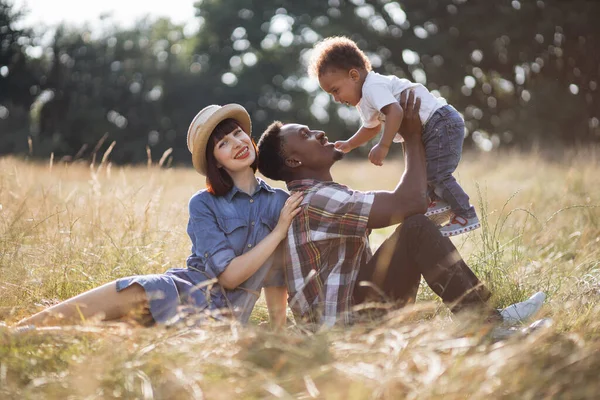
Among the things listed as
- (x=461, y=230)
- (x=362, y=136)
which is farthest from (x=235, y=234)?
(x=461, y=230)

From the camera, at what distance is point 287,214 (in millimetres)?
3084

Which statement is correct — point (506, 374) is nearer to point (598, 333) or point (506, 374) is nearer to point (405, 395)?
point (405, 395)

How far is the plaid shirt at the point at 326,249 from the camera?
298cm

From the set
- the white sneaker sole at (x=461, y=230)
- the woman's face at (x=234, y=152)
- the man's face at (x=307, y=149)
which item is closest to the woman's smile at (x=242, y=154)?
the woman's face at (x=234, y=152)

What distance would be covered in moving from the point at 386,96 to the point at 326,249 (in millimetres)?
955

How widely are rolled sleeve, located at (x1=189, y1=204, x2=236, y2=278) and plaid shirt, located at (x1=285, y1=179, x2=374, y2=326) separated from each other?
1.03 ft

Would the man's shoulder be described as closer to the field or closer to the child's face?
the field

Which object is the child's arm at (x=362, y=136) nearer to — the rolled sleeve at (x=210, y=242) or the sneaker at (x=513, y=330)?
the rolled sleeve at (x=210, y=242)

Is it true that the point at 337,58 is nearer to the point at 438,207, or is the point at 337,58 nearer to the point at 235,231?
the point at 438,207

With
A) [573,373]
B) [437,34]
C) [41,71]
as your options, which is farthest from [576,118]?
[41,71]

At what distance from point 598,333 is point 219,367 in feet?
5.35

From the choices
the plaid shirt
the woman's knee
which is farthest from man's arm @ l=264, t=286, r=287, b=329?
the woman's knee

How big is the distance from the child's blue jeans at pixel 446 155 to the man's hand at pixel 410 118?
0.13 metres

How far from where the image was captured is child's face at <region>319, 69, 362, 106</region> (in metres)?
3.74
